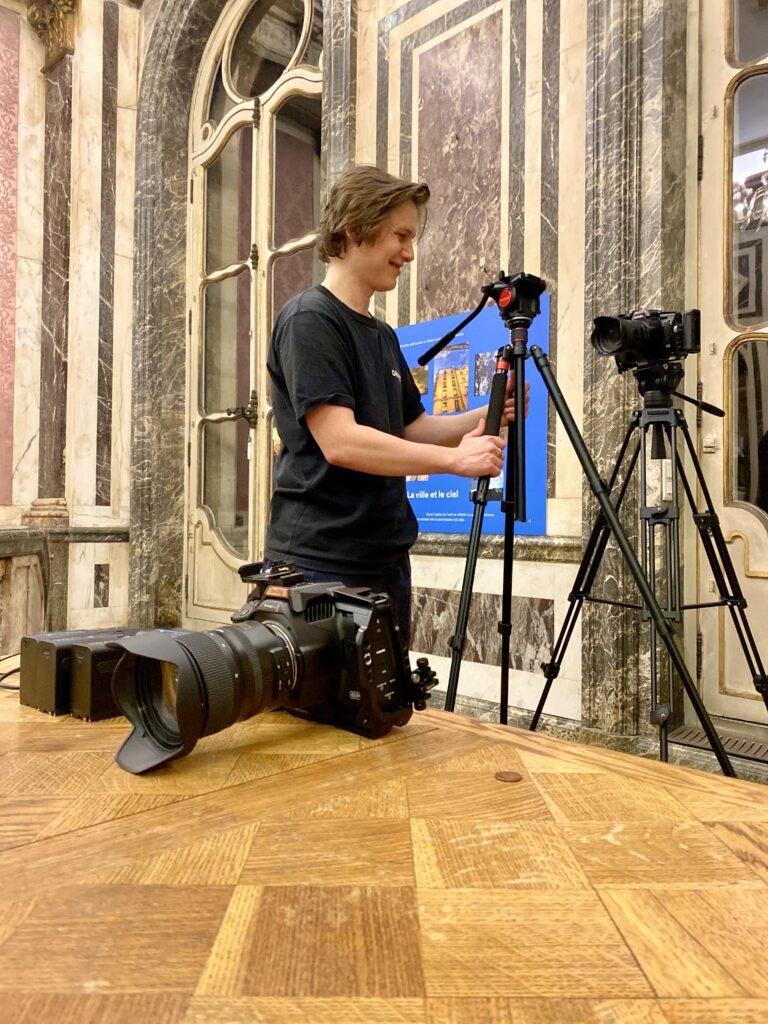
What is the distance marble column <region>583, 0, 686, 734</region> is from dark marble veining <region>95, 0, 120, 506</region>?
294 centimetres

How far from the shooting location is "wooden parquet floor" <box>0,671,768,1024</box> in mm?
353

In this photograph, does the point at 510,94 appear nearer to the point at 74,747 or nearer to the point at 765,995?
the point at 74,747

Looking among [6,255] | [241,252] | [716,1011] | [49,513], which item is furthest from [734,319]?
[6,255]

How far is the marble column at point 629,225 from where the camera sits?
2.10 metres

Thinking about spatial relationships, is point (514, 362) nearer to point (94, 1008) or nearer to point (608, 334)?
point (608, 334)

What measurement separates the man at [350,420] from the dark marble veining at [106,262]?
325cm

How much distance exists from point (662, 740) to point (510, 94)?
2.12 m

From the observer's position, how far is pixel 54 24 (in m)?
4.23

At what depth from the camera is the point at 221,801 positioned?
0.61m

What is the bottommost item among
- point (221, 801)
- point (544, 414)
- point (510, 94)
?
point (221, 801)

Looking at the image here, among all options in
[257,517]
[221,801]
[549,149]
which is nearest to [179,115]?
[257,517]

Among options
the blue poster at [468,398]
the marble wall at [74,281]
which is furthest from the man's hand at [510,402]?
the marble wall at [74,281]

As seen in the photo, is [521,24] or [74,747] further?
[521,24]

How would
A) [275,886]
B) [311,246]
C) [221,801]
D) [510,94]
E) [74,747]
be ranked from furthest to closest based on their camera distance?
[311,246] < [510,94] < [74,747] < [221,801] < [275,886]
